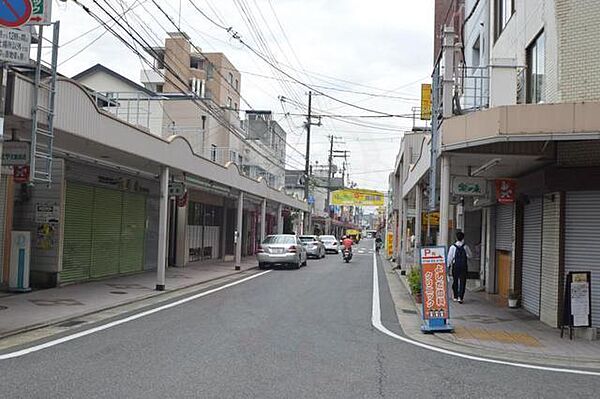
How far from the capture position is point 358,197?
7412cm

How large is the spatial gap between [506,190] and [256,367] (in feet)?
29.3

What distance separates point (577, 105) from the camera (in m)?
10.4

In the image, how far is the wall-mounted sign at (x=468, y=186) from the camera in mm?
15492

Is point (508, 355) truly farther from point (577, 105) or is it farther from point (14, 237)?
point (14, 237)

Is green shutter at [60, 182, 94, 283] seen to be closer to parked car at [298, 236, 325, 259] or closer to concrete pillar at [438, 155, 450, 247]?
concrete pillar at [438, 155, 450, 247]

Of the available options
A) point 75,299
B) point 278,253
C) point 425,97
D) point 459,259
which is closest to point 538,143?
point 459,259

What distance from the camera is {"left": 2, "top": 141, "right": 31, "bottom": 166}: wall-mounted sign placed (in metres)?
10.6

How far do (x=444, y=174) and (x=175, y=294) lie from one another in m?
7.93

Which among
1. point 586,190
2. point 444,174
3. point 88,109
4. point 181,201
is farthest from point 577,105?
point 181,201

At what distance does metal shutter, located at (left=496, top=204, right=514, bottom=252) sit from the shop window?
3.58 m

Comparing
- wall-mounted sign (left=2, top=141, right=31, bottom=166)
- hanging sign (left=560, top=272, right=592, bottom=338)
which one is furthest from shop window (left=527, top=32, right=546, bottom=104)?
wall-mounted sign (left=2, top=141, right=31, bottom=166)

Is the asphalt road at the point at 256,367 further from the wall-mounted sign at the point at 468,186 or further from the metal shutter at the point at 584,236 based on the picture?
the wall-mounted sign at the point at 468,186

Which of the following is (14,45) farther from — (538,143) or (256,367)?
(538,143)

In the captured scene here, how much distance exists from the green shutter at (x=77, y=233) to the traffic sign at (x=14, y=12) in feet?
26.2
